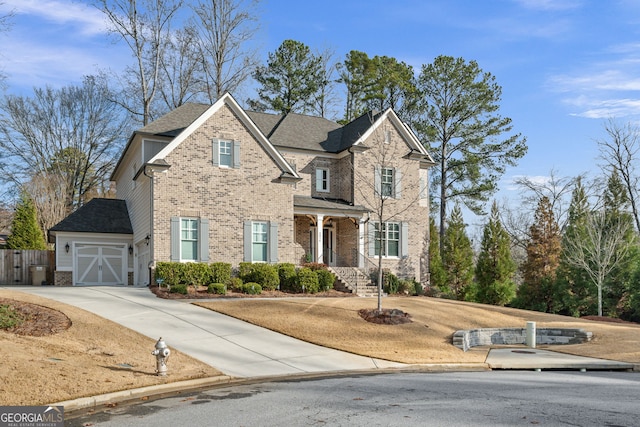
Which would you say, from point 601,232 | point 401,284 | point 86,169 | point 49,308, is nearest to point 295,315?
point 49,308

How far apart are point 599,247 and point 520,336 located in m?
11.2

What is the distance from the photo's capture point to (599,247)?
2725 cm

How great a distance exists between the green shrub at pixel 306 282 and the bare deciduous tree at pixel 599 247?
13.1 m

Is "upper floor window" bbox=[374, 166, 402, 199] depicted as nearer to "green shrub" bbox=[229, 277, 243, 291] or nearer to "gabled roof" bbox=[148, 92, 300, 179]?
"gabled roof" bbox=[148, 92, 300, 179]

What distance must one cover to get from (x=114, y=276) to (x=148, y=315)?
1124 centimetres

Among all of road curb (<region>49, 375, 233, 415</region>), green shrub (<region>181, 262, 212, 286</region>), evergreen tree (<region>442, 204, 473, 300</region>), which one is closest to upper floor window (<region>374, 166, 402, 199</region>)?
evergreen tree (<region>442, 204, 473, 300</region>)

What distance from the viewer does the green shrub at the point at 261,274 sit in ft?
77.2

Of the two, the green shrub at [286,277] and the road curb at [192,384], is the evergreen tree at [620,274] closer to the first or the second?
the green shrub at [286,277]

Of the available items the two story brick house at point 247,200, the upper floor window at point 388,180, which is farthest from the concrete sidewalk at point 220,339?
the upper floor window at point 388,180

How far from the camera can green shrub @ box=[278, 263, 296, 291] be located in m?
24.2

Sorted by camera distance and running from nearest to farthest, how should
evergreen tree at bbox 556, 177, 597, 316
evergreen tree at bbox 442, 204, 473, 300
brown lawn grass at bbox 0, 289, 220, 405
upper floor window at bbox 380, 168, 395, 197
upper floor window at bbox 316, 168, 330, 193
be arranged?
brown lawn grass at bbox 0, 289, 220, 405
evergreen tree at bbox 556, 177, 597, 316
upper floor window at bbox 380, 168, 395, 197
upper floor window at bbox 316, 168, 330, 193
evergreen tree at bbox 442, 204, 473, 300

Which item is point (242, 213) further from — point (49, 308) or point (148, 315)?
point (49, 308)

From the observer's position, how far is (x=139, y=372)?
35.2ft

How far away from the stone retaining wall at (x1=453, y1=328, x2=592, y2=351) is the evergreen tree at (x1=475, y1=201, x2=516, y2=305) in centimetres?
1336
